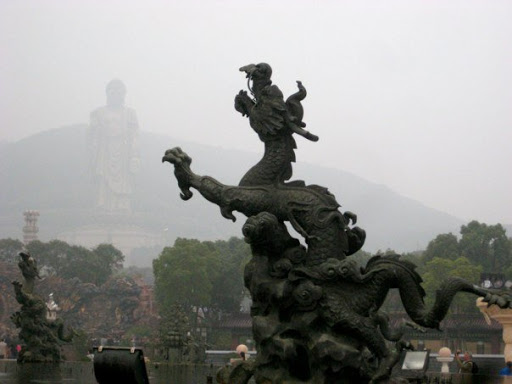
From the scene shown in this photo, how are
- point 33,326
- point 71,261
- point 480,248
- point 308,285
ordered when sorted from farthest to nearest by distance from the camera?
point 71,261
point 480,248
point 33,326
point 308,285

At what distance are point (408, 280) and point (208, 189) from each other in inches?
94.2

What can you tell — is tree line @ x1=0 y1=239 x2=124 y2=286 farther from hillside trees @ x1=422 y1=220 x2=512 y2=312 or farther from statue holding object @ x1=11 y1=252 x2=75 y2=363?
statue holding object @ x1=11 y1=252 x2=75 y2=363

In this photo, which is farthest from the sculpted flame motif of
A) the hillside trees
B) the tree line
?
the tree line

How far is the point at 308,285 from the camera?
30.5 feet

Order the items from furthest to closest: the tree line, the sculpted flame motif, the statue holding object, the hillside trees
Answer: the tree line
the hillside trees
the statue holding object
the sculpted flame motif

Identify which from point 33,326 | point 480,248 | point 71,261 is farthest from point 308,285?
point 71,261

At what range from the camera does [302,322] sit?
9312mm

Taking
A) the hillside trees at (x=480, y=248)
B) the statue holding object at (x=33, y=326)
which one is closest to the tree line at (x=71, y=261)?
the hillside trees at (x=480, y=248)

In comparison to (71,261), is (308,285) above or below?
below

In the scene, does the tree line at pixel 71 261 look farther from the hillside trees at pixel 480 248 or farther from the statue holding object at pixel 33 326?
the statue holding object at pixel 33 326

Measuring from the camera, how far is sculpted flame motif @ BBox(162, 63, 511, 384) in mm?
9227

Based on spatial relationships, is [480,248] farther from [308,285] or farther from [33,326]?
[308,285]

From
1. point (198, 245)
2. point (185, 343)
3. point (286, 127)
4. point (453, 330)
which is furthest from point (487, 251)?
point (286, 127)

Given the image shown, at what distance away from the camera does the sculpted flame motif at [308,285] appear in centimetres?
923
